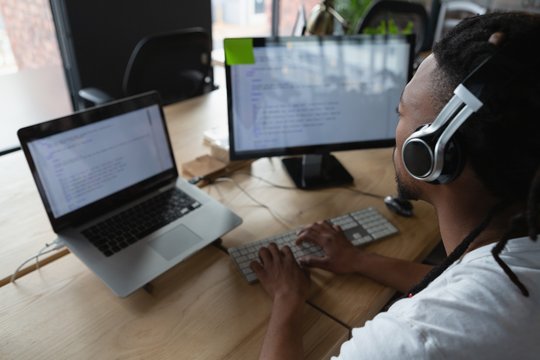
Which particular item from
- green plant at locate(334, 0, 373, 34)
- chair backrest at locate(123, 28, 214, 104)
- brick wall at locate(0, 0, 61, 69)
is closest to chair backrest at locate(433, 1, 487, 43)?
green plant at locate(334, 0, 373, 34)

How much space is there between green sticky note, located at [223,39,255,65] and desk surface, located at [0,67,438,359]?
381 mm

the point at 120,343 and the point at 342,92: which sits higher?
the point at 342,92

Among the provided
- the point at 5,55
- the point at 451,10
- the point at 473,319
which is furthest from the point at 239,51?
the point at 451,10

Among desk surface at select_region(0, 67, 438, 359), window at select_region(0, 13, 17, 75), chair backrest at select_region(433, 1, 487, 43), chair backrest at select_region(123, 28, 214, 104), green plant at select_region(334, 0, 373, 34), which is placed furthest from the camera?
chair backrest at select_region(433, 1, 487, 43)

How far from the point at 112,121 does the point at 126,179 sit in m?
0.14

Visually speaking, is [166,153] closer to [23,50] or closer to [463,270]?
[463,270]

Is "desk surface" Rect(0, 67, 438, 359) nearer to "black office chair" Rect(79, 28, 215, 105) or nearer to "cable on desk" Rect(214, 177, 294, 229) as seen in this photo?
"cable on desk" Rect(214, 177, 294, 229)

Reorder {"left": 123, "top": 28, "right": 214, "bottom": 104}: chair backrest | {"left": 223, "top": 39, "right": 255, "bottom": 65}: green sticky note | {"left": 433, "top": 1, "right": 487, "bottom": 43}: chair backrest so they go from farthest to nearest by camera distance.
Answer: {"left": 433, "top": 1, "right": 487, "bottom": 43}: chair backrest < {"left": 123, "top": 28, "right": 214, "bottom": 104}: chair backrest < {"left": 223, "top": 39, "right": 255, "bottom": 65}: green sticky note

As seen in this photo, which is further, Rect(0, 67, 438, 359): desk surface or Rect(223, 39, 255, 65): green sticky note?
Rect(223, 39, 255, 65): green sticky note

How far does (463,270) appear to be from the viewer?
585mm

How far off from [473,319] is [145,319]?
57 cm

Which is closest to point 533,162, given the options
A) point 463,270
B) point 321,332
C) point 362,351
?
point 463,270

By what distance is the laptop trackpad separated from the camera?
2.95 ft

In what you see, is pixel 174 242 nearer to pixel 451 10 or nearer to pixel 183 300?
pixel 183 300
